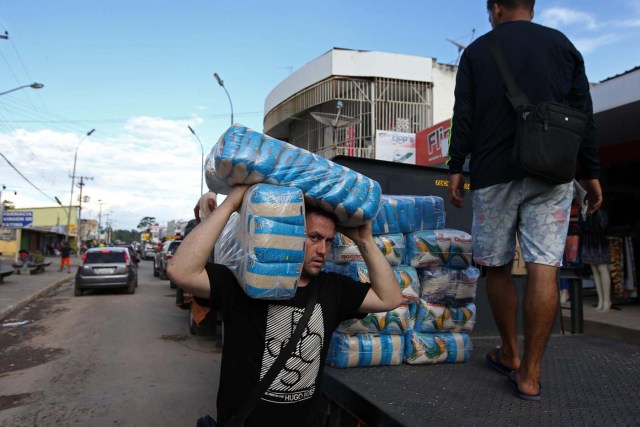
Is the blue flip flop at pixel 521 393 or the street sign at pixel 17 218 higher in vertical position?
the street sign at pixel 17 218

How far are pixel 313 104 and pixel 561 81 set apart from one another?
22.2m

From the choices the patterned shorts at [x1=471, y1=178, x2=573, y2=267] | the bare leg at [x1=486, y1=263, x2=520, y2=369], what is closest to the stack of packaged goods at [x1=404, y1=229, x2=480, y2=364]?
the bare leg at [x1=486, y1=263, x2=520, y2=369]

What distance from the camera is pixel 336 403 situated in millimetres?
2301

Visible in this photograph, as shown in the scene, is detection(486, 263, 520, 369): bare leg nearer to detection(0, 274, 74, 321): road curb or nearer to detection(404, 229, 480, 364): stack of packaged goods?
detection(404, 229, 480, 364): stack of packaged goods

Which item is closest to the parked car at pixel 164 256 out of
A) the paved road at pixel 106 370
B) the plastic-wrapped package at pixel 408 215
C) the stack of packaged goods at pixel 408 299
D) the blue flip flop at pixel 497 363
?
the paved road at pixel 106 370

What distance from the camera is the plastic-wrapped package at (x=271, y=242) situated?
177 centimetres

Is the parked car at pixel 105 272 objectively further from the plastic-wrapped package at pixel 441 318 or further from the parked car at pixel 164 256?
the plastic-wrapped package at pixel 441 318

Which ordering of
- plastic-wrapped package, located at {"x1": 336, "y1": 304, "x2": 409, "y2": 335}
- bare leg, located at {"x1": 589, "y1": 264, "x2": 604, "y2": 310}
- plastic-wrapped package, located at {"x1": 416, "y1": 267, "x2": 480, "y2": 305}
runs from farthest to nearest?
1. bare leg, located at {"x1": 589, "y1": 264, "x2": 604, "y2": 310}
2. plastic-wrapped package, located at {"x1": 416, "y1": 267, "x2": 480, "y2": 305}
3. plastic-wrapped package, located at {"x1": 336, "y1": 304, "x2": 409, "y2": 335}

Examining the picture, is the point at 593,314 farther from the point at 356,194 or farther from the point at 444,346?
the point at 356,194

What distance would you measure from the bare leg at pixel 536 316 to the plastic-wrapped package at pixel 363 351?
753 millimetres

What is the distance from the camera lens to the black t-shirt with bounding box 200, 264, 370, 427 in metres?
1.86

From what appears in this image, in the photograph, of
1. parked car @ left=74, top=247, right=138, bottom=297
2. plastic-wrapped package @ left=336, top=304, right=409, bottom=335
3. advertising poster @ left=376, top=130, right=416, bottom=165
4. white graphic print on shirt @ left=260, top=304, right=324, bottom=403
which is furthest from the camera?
advertising poster @ left=376, top=130, right=416, bottom=165

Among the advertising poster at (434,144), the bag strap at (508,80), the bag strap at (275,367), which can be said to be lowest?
the bag strap at (275,367)

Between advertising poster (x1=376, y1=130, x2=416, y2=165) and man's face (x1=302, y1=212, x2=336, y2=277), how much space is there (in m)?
16.2
